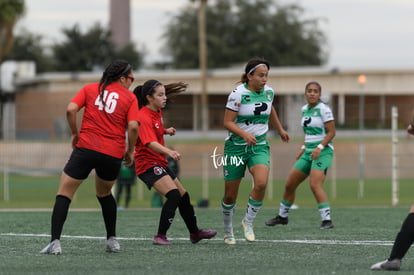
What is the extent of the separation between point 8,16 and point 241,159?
39386mm

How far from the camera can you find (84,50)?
86.1 m

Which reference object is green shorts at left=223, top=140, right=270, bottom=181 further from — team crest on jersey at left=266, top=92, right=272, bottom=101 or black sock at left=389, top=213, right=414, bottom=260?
black sock at left=389, top=213, right=414, bottom=260

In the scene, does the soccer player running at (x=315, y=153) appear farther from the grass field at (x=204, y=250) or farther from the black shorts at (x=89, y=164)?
the black shorts at (x=89, y=164)

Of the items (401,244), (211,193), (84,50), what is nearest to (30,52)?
(84,50)

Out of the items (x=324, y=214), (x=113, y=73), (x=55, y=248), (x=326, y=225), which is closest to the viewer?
(x=55, y=248)

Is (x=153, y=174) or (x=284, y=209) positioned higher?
(x=153, y=174)

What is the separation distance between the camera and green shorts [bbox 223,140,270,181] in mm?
11102

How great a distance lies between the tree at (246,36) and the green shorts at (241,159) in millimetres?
73926

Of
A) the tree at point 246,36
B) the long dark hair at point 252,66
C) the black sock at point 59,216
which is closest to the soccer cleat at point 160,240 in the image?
the black sock at point 59,216

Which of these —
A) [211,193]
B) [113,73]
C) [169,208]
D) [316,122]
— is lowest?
[211,193]

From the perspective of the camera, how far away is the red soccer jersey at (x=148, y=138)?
1060 cm

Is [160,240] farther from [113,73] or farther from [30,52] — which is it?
[30,52]

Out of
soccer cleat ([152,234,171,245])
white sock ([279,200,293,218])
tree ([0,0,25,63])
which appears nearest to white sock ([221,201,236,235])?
soccer cleat ([152,234,171,245])

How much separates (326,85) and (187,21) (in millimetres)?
31620
